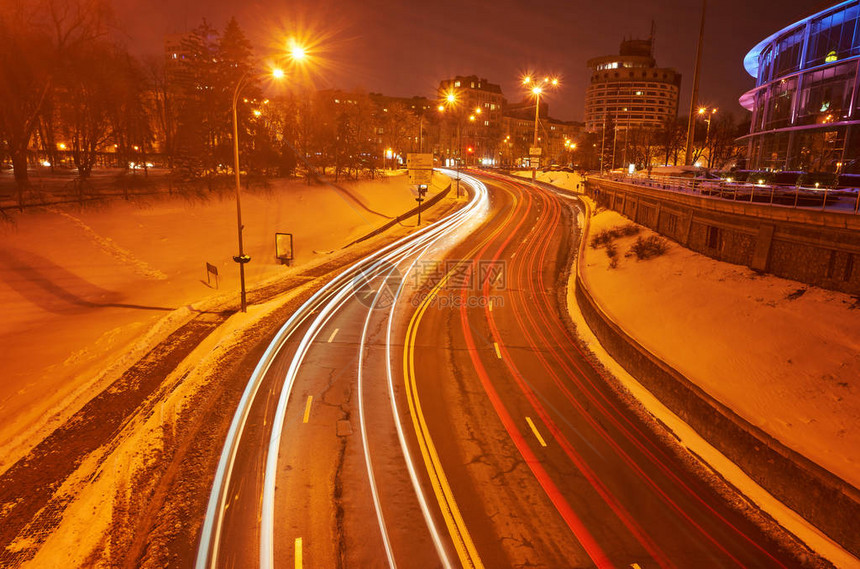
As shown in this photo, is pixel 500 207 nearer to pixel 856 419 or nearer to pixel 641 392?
pixel 641 392

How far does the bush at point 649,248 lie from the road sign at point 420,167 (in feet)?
73.5

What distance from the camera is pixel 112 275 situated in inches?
1056

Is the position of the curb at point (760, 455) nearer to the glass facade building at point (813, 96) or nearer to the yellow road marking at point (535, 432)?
the yellow road marking at point (535, 432)

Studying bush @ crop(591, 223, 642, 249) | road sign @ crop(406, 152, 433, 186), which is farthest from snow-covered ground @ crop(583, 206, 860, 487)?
road sign @ crop(406, 152, 433, 186)

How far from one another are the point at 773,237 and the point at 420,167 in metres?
31.7

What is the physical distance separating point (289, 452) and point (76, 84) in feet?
136

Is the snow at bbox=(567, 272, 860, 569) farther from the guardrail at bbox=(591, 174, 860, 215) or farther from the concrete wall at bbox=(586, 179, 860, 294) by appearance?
the guardrail at bbox=(591, 174, 860, 215)

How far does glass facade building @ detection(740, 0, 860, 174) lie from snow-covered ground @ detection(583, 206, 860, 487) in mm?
24738

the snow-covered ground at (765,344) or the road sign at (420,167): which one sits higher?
the road sign at (420,167)

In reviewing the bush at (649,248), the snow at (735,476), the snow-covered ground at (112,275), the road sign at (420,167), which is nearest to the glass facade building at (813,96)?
the bush at (649,248)

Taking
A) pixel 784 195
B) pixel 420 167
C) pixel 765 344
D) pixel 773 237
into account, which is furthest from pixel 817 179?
pixel 420 167

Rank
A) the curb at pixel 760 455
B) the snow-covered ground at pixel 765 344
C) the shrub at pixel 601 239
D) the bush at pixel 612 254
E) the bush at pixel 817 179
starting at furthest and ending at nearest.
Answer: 1. the shrub at pixel 601 239
2. the bush at pixel 612 254
3. the bush at pixel 817 179
4. the snow-covered ground at pixel 765 344
5. the curb at pixel 760 455

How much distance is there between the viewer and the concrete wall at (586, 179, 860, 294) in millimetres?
14859

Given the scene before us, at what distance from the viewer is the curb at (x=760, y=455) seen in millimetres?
9359
